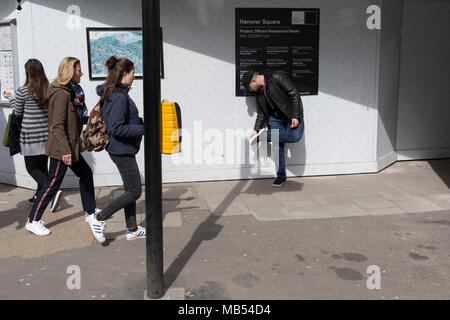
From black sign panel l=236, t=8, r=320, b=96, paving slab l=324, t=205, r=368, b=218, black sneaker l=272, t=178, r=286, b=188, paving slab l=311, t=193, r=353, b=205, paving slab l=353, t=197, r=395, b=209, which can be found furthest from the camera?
black sign panel l=236, t=8, r=320, b=96

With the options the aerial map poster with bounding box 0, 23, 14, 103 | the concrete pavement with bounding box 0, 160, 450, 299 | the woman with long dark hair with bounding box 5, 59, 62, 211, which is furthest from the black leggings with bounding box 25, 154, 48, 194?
the aerial map poster with bounding box 0, 23, 14, 103

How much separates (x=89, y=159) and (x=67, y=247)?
253 centimetres

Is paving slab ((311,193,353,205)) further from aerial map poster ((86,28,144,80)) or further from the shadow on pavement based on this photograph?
aerial map poster ((86,28,144,80))

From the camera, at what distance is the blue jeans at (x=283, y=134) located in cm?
738

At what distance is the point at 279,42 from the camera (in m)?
7.65

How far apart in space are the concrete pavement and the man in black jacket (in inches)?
26.4

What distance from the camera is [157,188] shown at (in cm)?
389

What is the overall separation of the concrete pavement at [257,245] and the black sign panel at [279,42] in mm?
1678

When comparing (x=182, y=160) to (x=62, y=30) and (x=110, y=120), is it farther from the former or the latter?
(x=110, y=120)

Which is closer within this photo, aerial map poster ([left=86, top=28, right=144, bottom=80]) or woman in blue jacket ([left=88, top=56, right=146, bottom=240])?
woman in blue jacket ([left=88, top=56, right=146, bottom=240])

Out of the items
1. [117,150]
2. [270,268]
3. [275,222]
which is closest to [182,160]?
[275,222]

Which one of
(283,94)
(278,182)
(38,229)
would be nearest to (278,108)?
(283,94)

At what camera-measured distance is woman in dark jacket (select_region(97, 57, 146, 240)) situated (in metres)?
4.82

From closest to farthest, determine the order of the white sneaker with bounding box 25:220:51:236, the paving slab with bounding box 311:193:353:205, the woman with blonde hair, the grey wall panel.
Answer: the woman with blonde hair, the white sneaker with bounding box 25:220:51:236, the paving slab with bounding box 311:193:353:205, the grey wall panel
